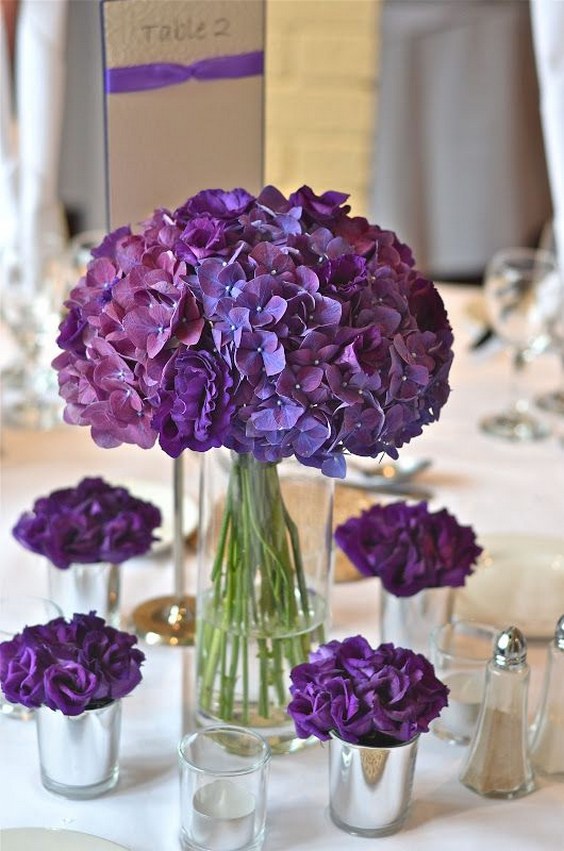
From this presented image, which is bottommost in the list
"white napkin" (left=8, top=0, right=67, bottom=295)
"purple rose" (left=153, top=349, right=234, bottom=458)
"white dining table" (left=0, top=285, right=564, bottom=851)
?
"white dining table" (left=0, top=285, right=564, bottom=851)

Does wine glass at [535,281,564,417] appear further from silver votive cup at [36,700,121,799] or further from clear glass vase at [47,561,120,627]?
silver votive cup at [36,700,121,799]

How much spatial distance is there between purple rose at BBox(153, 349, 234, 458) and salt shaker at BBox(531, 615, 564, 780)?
0.32 m

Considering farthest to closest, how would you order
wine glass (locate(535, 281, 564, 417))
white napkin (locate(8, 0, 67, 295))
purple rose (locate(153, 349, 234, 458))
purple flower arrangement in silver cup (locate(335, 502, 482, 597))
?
white napkin (locate(8, 0, 67, 295)) → wine glass (locate(535, 281, 564, 417)) → purple flower arrangement in silver cup (locate(335, 502, 482, 597)) → purple rose (locate(153, 349, 234, 458))

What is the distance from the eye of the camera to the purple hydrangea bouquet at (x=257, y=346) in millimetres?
835

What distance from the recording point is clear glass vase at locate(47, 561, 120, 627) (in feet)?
3.67

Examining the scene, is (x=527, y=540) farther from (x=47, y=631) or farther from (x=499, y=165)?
(x=499, y=165)

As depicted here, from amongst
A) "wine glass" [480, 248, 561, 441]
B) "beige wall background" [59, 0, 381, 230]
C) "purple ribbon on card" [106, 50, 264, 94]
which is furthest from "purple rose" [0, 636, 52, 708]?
"beige wall background" [59, 0, 381, 230]

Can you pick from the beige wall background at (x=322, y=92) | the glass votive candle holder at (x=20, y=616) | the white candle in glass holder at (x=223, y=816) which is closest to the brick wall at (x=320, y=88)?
the beige wall background at (x=322, y=92)

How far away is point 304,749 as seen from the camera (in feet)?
3.30

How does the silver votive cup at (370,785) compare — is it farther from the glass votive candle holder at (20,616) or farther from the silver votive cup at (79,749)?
the glass votive candle holder at (20,616)

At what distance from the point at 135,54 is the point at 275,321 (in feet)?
1.33

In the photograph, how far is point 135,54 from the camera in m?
1.12

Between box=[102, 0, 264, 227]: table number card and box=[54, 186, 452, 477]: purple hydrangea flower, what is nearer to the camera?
box=[54, 186, 452, 477]: purple hydrangea flower

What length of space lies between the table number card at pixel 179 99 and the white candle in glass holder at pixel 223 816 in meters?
0.52
